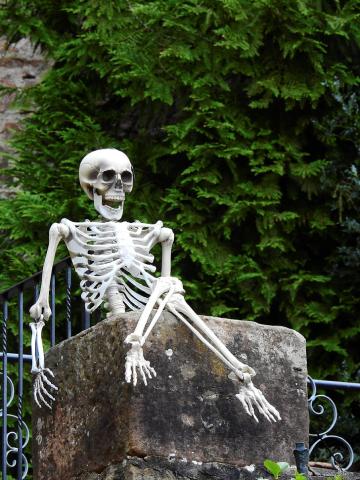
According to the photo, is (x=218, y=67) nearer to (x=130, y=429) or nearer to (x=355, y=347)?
(x=355, y=347)

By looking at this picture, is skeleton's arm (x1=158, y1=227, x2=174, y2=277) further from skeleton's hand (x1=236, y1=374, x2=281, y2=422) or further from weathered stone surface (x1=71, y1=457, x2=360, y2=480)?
weathered stone surface (x1=71, y1=457, x2=360, y2=480)

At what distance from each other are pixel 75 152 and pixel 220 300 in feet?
5.09

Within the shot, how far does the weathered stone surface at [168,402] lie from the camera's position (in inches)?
194

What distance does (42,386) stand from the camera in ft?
17.4

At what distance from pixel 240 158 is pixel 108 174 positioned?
422 centimetres

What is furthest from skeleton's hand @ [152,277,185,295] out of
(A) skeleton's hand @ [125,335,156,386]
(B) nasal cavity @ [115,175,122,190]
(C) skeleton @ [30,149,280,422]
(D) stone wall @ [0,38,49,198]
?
(D) stone wall @ [0,38,49,198]

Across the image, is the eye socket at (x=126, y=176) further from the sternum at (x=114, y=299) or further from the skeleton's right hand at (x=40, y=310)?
the skeleton's right hand at (x=40, y=310)

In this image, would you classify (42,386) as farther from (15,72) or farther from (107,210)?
(15,72)

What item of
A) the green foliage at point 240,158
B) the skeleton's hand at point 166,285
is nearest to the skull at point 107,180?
the skeleton's hand at point 166,285

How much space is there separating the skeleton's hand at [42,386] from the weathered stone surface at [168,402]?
38mm

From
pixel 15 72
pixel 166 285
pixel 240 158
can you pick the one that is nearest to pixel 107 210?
pixel 166 285

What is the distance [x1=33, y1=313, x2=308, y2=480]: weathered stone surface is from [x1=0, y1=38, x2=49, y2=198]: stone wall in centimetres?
647

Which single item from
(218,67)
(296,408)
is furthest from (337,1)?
(296,408)

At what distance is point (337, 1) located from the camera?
9.83 m
